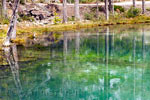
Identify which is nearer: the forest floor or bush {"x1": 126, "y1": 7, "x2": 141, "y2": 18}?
the forest floor

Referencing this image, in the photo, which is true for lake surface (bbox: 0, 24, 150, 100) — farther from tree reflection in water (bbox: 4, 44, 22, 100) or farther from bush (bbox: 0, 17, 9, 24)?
bush (bbox: 0, 17, 9, 24)

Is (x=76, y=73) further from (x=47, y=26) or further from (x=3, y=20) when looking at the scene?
(x=47, y=26)

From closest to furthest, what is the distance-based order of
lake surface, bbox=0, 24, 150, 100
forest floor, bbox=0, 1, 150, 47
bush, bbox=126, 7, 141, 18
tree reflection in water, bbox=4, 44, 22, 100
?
lake surface, bbox=0, 24, 150, 100
tree reflection in water, bbox=4, 44, 22, 100
forest floor, bbox=0, 1, 150, 47
bush, bbox=126, 7, 141, 18

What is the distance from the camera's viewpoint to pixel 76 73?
14.4 m

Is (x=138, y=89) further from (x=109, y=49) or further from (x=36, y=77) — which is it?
(x=109, y=49)

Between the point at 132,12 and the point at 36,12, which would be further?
the point at 132,12

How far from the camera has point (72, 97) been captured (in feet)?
36.2

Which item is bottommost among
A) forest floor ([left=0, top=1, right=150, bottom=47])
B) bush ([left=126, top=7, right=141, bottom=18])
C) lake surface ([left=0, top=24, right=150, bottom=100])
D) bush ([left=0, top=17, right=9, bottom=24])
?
lake surface ([left=0, top=24, right=150, bottom=100])

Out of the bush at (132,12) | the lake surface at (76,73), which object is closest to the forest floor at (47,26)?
the bush at (132,12)

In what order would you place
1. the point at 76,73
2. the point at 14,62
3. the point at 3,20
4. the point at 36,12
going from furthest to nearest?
the point at 36,12, the point at 3,20, the point at 14,62, the point at 76,73

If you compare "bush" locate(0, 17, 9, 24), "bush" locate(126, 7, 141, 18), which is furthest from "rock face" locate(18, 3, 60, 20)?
"bush" locate(126, 7, 141, 18)

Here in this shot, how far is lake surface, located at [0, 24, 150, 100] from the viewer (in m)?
11.4

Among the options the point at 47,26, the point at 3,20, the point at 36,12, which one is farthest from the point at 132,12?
the point at 3,20

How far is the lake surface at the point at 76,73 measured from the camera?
37.2ft
